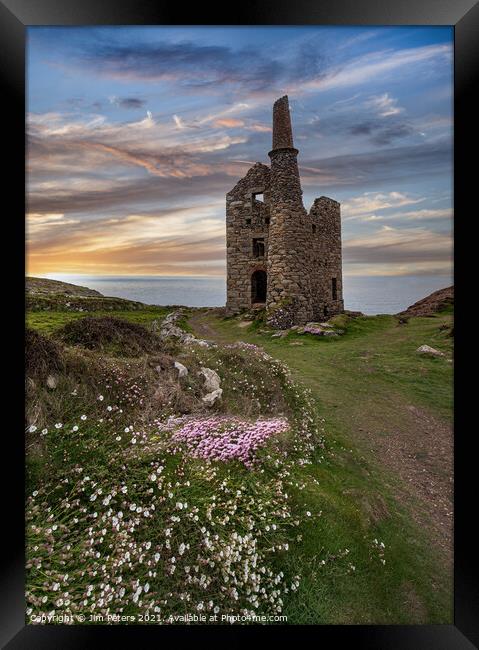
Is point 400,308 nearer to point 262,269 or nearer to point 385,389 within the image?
point 385,389

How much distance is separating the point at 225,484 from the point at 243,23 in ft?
15.6

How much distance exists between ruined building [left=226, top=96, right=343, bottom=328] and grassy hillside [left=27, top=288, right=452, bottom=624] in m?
0.99

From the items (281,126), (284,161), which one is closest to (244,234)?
(284,161)

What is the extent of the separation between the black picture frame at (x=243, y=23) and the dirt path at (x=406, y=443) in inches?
6.5

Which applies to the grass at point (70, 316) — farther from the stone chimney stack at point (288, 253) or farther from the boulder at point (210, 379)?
the stone chimney stack at point (288, 253)

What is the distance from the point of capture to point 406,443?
4.33 meters

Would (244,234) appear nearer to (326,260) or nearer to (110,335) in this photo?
(326,260)

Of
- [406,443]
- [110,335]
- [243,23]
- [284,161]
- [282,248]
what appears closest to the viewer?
[243,23]

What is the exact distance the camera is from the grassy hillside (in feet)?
10.7

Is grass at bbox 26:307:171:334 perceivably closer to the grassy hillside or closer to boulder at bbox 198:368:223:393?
the grassy hillside

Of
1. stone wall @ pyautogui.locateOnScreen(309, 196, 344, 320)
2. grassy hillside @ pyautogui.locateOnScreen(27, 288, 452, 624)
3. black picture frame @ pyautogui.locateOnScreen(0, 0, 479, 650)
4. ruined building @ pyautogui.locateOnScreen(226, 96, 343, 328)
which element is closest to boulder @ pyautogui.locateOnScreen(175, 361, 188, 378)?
grassy hillside @ pyautogui.locateOnScreen(27, 288, 452, 624)

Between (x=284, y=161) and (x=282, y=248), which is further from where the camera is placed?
(x=282, y=248)

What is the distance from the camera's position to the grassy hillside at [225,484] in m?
3.26
